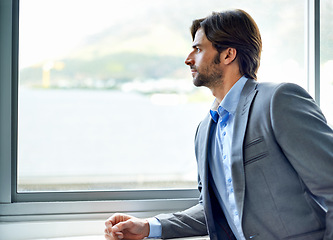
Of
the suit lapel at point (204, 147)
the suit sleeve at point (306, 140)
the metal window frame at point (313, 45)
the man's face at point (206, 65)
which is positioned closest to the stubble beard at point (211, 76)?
the man's face at point (206, 65)

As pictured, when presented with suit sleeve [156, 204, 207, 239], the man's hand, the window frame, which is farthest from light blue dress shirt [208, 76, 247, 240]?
the window frame

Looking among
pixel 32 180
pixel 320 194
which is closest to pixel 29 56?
pixel 32 180

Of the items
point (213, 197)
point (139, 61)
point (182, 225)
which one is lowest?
point (182, 225)

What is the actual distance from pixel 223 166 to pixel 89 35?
2.99 ft

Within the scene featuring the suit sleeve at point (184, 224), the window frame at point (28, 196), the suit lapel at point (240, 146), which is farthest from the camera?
the window frame at point (28, 196)

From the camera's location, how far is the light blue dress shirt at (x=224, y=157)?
59.1 inches

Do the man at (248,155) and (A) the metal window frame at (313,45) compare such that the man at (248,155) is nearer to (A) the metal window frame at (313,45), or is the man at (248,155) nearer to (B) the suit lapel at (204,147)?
(B) the suit lapel at (204,147)

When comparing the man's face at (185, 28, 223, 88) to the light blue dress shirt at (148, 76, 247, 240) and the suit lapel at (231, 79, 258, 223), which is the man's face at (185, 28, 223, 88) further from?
the suit lapel at (231, 79, 258, 223)

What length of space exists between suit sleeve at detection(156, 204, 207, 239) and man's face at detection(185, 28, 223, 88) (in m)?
0.54

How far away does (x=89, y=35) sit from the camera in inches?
75.7

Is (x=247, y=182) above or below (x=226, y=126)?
below

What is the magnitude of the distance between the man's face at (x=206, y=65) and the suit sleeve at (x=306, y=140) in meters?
0.33

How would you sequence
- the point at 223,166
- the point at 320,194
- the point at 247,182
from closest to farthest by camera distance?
the point at 320,194, the point at 247,182, the point at 223,166

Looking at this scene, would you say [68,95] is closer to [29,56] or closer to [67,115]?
[67,115]
